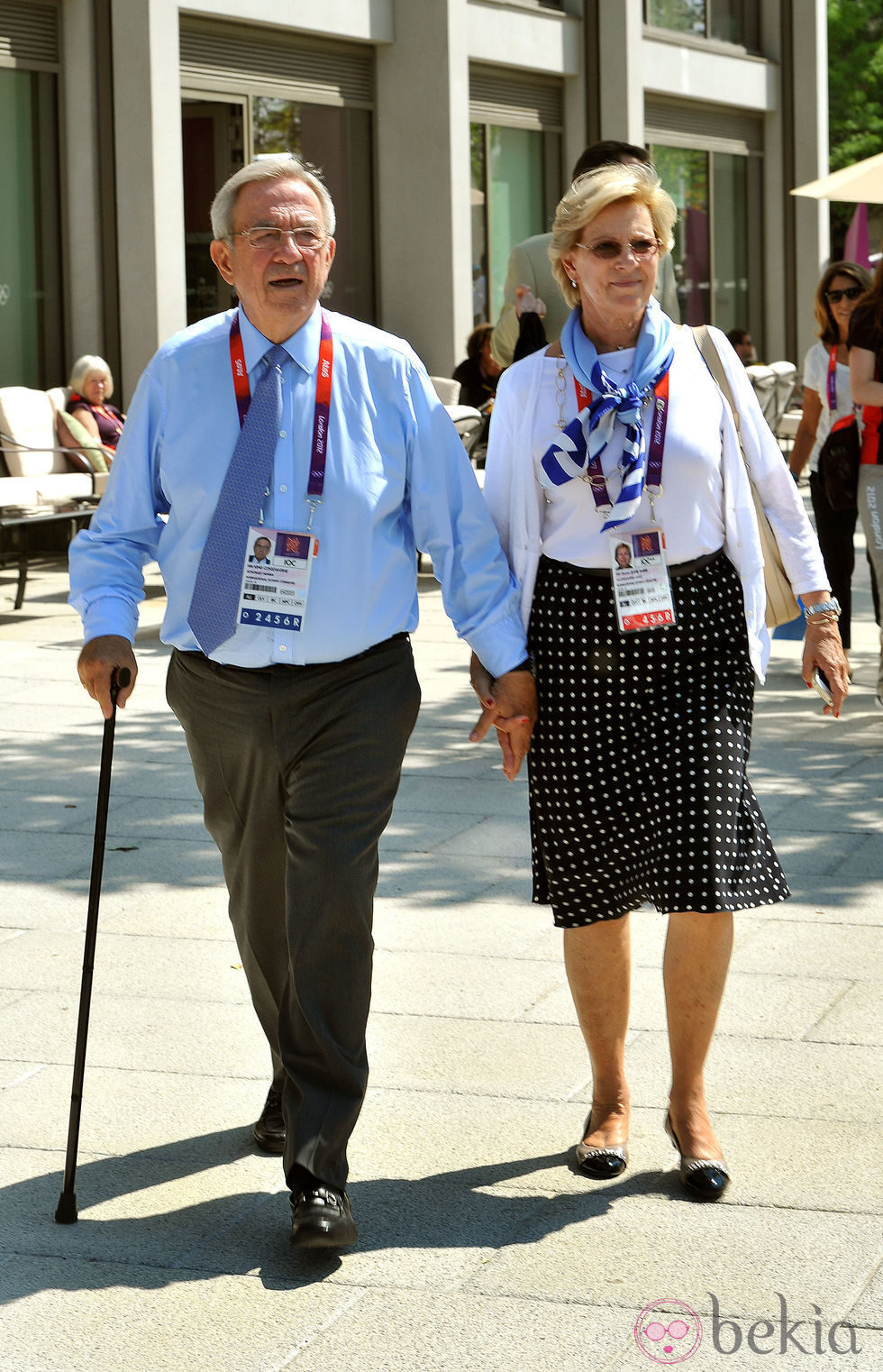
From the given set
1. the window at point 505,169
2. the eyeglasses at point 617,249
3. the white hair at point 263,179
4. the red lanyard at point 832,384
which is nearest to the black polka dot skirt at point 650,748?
the eyeglasses at point 617,249

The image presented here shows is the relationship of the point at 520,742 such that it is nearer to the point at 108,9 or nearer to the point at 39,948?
the point at 39,948

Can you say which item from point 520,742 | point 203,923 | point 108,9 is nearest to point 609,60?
point 108,9

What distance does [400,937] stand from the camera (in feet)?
18.2

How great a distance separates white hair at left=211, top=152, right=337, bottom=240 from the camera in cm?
363

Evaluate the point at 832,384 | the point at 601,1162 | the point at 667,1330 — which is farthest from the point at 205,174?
the point at 667,1330

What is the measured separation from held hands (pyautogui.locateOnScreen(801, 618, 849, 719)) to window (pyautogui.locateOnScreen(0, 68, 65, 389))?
38.2 feet

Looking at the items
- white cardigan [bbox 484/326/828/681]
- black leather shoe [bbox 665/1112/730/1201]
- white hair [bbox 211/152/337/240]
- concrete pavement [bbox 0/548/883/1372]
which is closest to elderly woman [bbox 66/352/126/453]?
concrete pavement [bbox 0/548/883/1372]

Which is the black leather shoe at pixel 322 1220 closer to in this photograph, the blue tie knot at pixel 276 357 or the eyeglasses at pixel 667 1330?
the eyeglasses at pixel 667 1330

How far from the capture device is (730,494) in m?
3.87

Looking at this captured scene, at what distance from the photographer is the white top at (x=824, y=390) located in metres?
9.16

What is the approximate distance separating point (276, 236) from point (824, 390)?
6.13 meters

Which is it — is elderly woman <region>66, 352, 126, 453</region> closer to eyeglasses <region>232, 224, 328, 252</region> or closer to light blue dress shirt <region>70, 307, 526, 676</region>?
light blue dress shirt <region>70, 307, 526, 676</region>

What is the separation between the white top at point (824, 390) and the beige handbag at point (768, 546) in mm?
4969

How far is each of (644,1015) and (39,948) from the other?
174 cm
